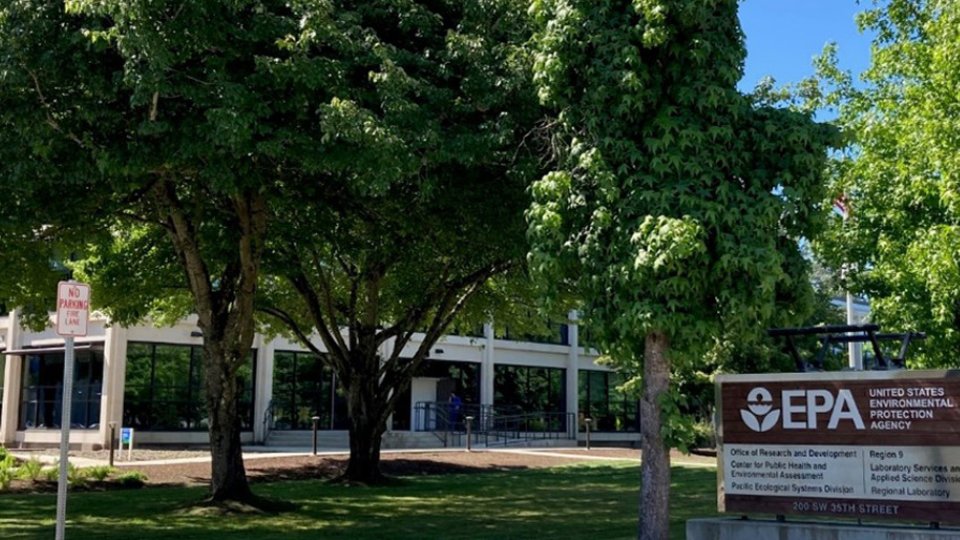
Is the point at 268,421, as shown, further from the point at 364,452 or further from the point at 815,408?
the point at 815,408

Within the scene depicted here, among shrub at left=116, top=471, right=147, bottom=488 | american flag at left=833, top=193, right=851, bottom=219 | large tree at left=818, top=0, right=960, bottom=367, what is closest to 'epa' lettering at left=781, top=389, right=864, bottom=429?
large tree at left=818, top=0, right=960, bottom=367

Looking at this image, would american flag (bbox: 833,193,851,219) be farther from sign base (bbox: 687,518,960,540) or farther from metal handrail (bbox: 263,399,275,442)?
metal handrail (bbox: 263,399,275,442)

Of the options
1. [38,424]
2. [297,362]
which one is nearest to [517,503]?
[297,362]

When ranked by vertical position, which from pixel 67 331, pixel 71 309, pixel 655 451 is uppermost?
pixel 71 309

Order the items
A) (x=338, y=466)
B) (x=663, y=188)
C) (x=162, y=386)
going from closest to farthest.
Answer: (x=663, y=188), (x=338, y=466), (x=162, y=386)

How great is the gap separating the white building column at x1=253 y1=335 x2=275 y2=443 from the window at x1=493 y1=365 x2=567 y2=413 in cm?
1176

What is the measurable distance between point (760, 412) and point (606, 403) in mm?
39339

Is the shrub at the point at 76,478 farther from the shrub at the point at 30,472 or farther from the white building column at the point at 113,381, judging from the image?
the white building column at the point at 113,381

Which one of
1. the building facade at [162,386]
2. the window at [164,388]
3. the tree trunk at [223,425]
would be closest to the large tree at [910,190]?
the tree trunk at [223,425]

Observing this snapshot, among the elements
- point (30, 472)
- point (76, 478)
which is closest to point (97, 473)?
point (76, 478)

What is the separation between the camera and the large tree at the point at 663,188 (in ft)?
32.6

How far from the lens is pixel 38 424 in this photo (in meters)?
34.7

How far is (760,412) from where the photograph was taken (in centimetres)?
1094

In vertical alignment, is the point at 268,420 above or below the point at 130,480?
above
